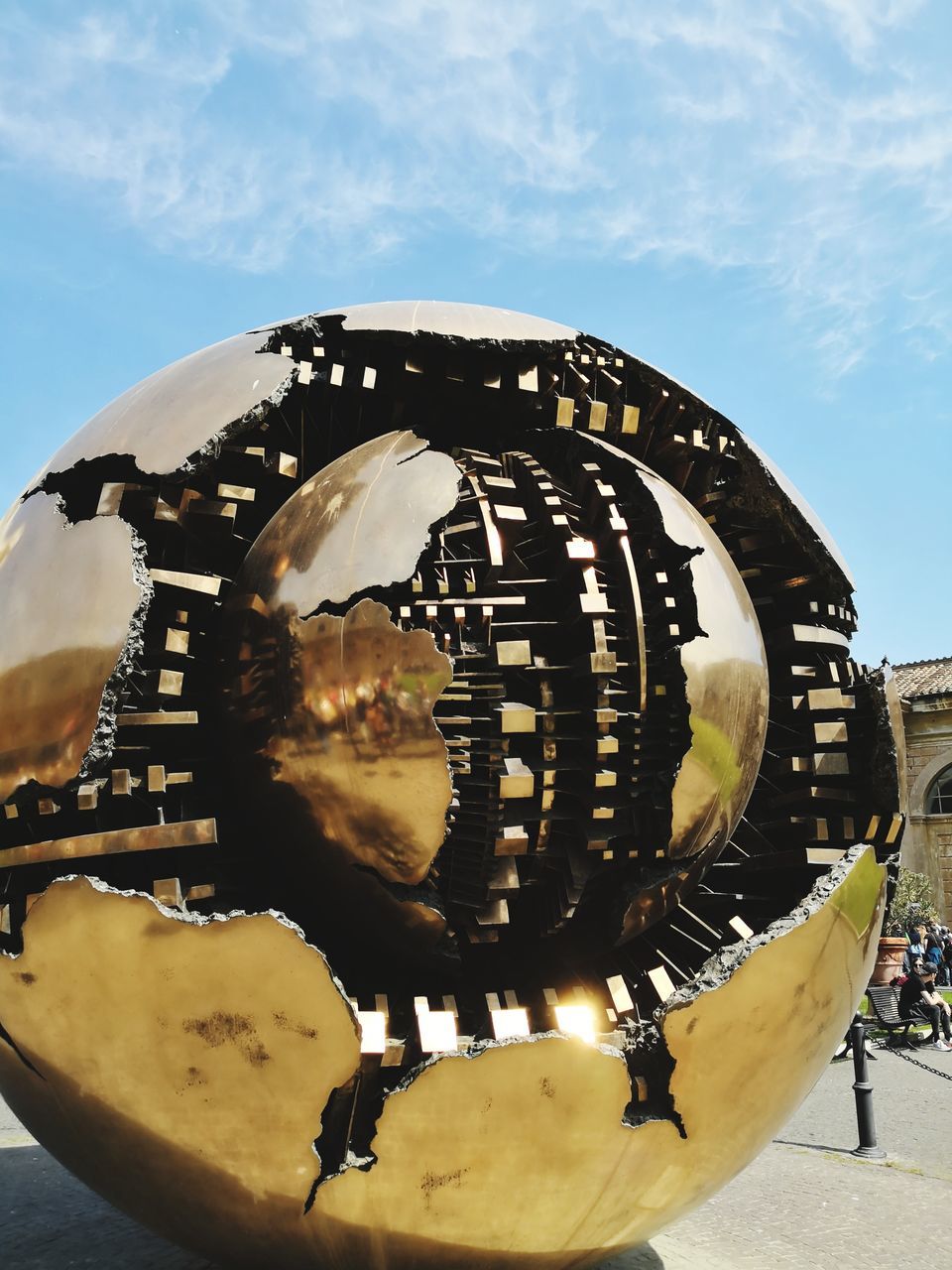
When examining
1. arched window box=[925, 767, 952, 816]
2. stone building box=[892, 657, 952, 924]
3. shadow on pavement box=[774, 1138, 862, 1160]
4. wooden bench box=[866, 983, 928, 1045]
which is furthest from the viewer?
arched window box=[925, 767, 952, 816]

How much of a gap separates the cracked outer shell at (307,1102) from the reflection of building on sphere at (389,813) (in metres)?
0.01

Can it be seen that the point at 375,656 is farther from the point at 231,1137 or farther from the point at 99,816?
the point at 231,1137

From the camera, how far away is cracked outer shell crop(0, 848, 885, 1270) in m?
2.73

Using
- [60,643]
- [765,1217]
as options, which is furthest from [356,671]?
[765,1217]

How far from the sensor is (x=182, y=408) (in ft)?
10.7

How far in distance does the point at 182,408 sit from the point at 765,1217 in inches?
166

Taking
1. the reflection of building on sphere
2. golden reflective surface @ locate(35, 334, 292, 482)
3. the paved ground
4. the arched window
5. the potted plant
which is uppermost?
golden reflective surface @ locate(35, 334, 292, 482)

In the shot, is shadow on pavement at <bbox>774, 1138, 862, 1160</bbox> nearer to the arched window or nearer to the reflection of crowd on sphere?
the reflection of crowd on sphere

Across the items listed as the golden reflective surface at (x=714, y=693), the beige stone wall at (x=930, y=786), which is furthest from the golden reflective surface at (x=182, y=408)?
the beige stone wall at (x=930, y=786)

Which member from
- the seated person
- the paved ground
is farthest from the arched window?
the paved ground

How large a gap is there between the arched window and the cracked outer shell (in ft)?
77.4

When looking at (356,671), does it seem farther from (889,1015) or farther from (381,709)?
(889,1015)

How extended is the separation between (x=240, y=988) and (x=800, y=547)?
2531 millimetres

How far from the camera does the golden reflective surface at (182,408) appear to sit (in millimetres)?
3189
